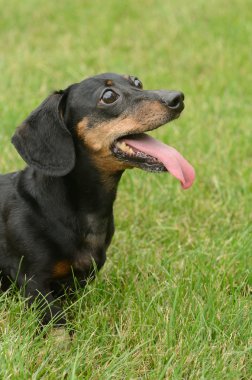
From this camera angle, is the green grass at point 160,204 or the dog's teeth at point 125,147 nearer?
the green grass at point 160,204

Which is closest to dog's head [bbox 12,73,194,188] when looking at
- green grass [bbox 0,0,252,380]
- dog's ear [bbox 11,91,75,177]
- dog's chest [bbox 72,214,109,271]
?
dog's ear [bbox 11,91,75,177]

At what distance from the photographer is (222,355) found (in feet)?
9.89

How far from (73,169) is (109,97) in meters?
0.41

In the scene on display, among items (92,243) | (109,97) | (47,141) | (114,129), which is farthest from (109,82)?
(92,243)

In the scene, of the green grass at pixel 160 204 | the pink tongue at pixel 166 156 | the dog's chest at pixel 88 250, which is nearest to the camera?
the green grass at pixel 160 204

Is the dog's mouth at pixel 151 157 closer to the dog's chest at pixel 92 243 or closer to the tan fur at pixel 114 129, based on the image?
A: the tan fur at pixel 114 129

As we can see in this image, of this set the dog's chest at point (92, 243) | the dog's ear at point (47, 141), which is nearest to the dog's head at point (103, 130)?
the dog's ear at point (47, 141)

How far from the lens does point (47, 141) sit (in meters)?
3.32

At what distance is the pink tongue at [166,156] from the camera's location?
322cm

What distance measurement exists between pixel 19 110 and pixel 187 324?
3162 millimetres

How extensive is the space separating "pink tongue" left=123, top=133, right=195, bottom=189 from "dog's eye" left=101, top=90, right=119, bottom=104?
0.70ft

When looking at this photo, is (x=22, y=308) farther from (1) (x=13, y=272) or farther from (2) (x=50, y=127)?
(2) (x=50, y=127)

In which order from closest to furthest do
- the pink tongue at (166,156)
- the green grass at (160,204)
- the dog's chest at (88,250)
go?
the green grass at (160,204) < the pink tongue at (166,156) < the dog's chest at (88,250)

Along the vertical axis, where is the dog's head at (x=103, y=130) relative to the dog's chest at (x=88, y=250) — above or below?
above
